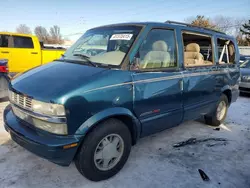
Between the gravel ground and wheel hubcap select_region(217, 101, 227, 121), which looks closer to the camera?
the gravel ground

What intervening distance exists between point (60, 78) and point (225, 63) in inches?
147

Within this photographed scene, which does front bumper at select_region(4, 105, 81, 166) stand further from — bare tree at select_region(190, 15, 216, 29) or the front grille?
bare tree at select_region(190, 15, 216, 29)

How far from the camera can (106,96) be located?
2553 mm

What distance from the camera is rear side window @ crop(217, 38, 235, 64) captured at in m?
4.76

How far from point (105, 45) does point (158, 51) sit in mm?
822

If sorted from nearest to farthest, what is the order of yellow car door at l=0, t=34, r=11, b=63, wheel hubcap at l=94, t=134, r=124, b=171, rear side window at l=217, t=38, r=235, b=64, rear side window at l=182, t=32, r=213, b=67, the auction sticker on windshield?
wheel hubcap at l=94, t=134, r=124, b=171
the auction sticker on windshield
rear side window at l=182, t=32, r=213, b=67
rear side window at l=217, t=38, r=235, b=64
yellow car door at l=0, t=34, r=11, b=63

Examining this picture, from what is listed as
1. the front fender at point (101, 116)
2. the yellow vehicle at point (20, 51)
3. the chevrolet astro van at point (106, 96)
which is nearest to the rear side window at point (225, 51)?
the chevrolet astro van at point (106, 96)

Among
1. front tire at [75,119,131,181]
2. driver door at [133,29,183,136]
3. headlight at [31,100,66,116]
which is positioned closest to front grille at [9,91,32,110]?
headlight at [31,100,66,116]

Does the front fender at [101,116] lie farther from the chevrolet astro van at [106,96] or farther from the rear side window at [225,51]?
the rear side window at [225,51]

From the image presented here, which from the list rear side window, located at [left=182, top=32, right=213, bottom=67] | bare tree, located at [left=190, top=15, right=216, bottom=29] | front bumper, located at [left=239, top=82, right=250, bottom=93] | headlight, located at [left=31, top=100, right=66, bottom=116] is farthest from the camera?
bare tree, located at [left=190, top=15, right=216, bottom=29]

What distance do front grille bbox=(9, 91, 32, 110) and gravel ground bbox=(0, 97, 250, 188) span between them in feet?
3.03

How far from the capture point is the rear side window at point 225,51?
4.76 meters

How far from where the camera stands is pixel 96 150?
8.71 ft

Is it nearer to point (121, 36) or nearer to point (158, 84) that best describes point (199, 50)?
point (158, 84)
